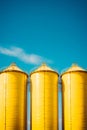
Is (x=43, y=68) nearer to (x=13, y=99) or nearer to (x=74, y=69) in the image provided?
(x=74, y=69)

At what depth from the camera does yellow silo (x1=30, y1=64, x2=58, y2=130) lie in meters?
28.1

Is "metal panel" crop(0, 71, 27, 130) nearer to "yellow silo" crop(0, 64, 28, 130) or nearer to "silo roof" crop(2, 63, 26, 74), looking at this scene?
"yellow silo" crop(0, 64, 28, 130)

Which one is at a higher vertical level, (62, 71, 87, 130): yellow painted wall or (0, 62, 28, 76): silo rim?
(0, 62, 28, 76): silo rim

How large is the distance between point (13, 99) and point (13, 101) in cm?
19

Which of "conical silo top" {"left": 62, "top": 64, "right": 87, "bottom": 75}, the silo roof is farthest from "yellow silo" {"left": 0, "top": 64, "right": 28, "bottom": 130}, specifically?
"conical silo top" {"left": 62, "top": 64, "right": 87, "bottom": 75}

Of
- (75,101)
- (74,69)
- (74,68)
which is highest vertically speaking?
(74,68)

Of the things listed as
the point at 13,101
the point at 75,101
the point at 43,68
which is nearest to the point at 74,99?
the point at 75,101

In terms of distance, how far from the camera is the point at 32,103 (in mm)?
29109

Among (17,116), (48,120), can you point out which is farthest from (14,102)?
(48,120)

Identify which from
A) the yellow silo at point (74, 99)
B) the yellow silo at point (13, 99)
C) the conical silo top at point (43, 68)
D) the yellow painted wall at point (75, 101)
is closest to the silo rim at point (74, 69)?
the yellow silo at point (74, 99)

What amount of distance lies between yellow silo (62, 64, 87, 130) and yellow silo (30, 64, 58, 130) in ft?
3.08

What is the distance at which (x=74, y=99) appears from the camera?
2856 centimetres

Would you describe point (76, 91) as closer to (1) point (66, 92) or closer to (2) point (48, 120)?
(1) point (66, 92)

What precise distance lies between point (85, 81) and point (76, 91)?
1.40 metres
